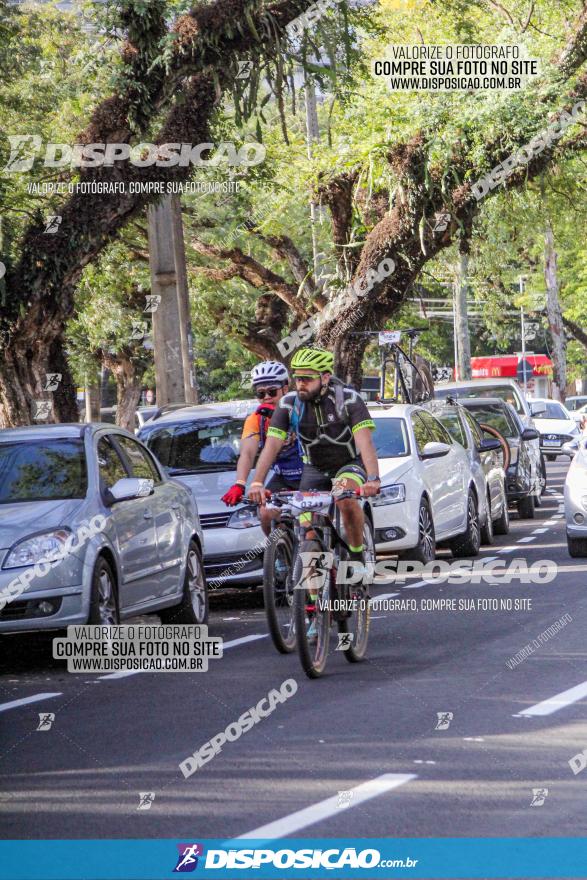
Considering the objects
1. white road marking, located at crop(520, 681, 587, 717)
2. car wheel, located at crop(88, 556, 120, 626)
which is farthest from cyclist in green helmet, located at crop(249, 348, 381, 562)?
white road marking, located at crop(520, 681, 587, 717)

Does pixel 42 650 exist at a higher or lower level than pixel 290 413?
lower

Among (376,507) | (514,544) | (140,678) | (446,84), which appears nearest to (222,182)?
(446,84)

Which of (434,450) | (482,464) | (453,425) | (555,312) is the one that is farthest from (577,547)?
(555,312)

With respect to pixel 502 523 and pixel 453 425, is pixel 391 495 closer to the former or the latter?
pixel 453 425

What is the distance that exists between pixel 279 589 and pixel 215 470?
17.9 feet

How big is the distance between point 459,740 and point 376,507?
8.16 metres

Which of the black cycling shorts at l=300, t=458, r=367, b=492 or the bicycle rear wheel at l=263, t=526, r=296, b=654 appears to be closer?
the bicycle rear wheel at l=263, t=526, r=296, b=654

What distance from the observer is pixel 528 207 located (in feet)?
97.0

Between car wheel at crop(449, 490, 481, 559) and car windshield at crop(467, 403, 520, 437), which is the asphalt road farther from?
car windshield at crop(467, 403, 520, 437)

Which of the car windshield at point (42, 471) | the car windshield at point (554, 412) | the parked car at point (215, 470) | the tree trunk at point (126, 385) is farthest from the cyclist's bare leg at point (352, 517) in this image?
the car windshield at point (554, 412)

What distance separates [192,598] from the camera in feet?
39.6

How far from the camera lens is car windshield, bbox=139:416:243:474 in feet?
49.8

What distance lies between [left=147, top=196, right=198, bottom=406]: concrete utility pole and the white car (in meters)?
5.27

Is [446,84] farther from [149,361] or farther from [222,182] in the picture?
[149,361]
